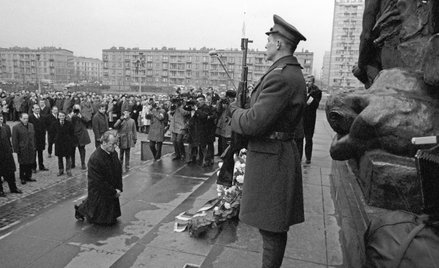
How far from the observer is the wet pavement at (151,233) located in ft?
12.5

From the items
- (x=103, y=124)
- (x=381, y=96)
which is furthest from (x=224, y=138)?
(x=381, y=96)

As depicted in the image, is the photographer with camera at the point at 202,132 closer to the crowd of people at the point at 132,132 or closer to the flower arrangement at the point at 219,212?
the crowd of people at the point at 132,132

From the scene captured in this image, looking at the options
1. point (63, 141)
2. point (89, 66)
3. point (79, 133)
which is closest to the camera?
point (63, 141)

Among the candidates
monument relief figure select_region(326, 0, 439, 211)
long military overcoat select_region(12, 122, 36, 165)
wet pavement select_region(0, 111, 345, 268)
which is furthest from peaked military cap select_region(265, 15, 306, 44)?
long military overcoat select_region(12, 122, 36, 165)

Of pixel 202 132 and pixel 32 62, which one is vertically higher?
pixel 32 62

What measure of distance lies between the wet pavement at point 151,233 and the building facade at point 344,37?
41.2 metres

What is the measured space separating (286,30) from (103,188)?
14.3 feet

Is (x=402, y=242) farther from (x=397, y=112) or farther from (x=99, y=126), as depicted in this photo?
(x=99, y=126)

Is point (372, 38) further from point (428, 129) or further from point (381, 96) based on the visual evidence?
point (428, 129)

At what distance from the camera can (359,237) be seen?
2705mm

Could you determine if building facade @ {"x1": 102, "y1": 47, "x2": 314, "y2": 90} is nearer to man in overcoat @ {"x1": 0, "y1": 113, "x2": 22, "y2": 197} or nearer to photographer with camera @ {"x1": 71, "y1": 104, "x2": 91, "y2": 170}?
photographer with camera @ {"x1": 71, "y1": 104, "x2": 91, "y2": 170}

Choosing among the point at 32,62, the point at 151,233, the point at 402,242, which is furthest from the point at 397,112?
the point at 32,62

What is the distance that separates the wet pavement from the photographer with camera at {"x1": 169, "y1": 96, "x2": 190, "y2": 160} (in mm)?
2081

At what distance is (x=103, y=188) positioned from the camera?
590cm
